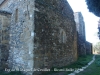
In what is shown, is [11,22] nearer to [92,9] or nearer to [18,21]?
[18,21]

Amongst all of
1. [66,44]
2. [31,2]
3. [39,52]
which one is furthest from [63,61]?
[31,2]

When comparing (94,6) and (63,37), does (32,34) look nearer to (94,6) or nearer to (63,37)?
(94,6)

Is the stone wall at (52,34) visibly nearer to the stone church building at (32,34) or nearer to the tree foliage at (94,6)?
the stone church building at (32,34)

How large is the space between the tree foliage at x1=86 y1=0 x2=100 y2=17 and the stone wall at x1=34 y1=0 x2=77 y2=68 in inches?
109

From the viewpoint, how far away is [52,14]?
1066cm

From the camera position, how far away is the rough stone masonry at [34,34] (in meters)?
8.83

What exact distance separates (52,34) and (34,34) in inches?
80.4

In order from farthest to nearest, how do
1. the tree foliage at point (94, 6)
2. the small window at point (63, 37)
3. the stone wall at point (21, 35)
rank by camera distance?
the small window at point (63, 37) → the stone wall at point (21, 35) → the tree foliage at point (94, 6)

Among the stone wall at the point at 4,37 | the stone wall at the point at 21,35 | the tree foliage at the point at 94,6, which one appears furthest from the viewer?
the stone wall at the point at 4,37

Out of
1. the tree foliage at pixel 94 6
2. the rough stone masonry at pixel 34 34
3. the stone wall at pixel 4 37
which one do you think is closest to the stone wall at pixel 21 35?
the rough stone masonry at pixel 34 34

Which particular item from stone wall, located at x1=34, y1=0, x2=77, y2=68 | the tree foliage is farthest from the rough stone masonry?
the tree foliage

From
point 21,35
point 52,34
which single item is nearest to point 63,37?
point 52,34

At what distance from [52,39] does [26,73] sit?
3069 millimetres

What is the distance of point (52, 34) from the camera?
10.5 m
